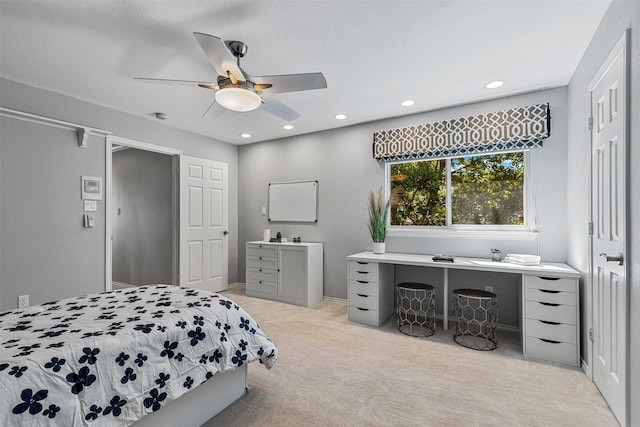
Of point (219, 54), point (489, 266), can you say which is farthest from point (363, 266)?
point (219, 54)

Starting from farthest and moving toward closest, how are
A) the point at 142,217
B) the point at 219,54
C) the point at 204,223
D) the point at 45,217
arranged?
the point at 142,217, the point at 204,223, the point at 45,217, the point at 219,54

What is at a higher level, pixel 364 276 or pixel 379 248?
pixel 379 248

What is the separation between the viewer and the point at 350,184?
13.9ft

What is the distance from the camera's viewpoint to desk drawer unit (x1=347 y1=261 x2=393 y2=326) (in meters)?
3.32

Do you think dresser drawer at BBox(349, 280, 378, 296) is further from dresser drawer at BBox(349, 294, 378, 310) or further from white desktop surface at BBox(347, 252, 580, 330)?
white desktop surface at BBox(347, 252, 580, 330)

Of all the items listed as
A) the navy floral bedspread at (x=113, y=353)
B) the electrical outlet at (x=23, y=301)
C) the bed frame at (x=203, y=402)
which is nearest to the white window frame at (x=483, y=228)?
the navy floral bedspread at (x=113, y=353)

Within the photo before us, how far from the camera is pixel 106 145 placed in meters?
3.56

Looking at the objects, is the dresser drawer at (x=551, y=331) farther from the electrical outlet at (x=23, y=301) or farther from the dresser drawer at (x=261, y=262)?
the electrical outlet at (x=23, y=301)

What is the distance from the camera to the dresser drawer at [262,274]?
4341 mm

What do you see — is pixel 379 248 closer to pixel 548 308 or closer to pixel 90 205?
pixel 548 308

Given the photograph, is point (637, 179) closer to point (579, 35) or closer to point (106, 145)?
point (579, 35)

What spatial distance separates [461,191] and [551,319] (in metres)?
1.60

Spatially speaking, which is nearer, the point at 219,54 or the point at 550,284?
the point at 219,54

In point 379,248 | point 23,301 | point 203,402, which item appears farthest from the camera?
point 379,248
